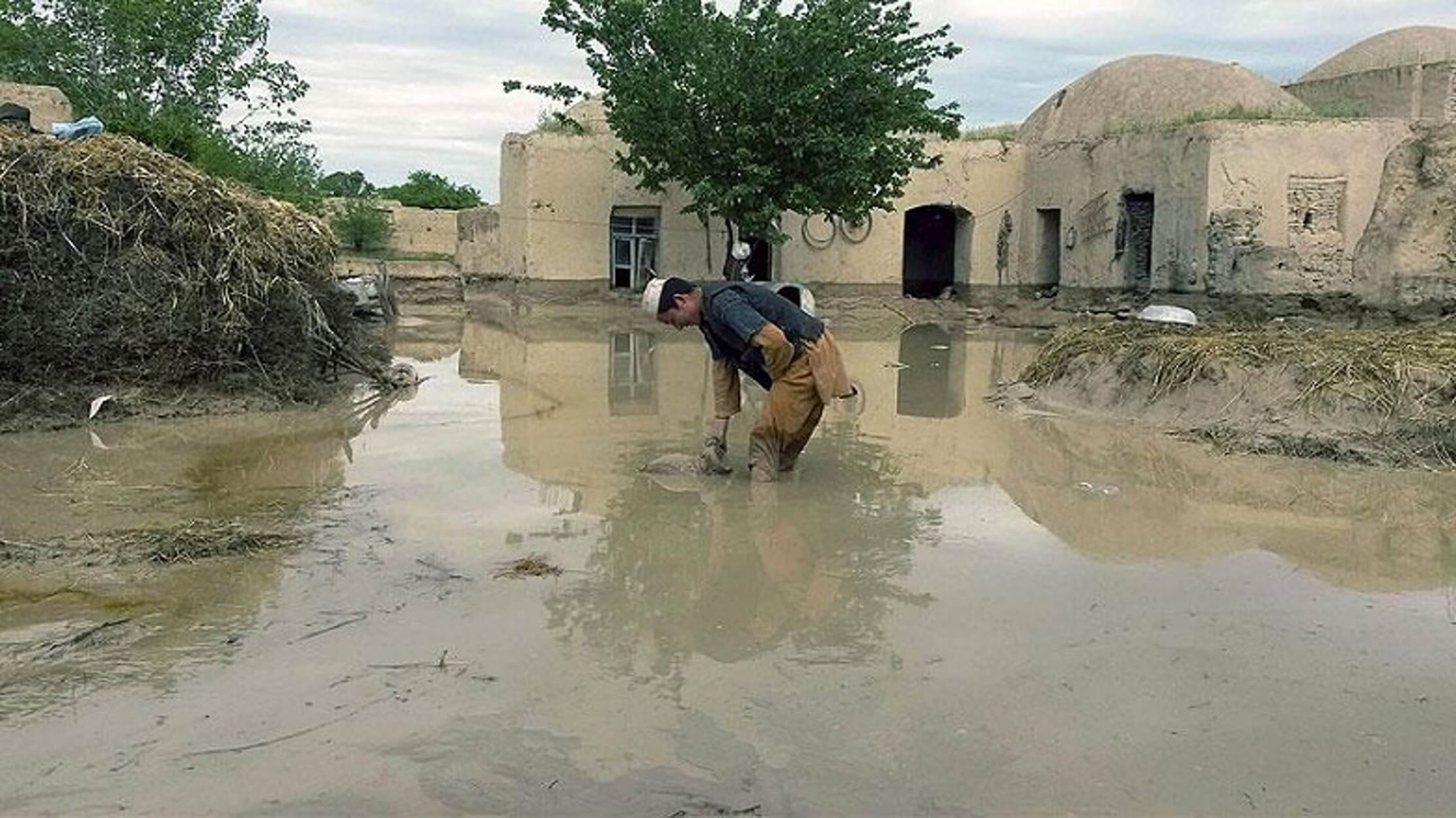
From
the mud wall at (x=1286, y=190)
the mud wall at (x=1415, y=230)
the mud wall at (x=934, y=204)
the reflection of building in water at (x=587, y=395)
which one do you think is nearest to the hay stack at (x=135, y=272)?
the reflection of building in water at (x=587, y=395)

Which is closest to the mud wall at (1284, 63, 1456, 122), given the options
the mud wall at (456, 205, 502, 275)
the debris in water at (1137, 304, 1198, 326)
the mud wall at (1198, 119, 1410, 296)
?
the mud wall at (1198, 119, 1410, 296)

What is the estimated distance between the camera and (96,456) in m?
6.80

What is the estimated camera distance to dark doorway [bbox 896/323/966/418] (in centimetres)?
1009

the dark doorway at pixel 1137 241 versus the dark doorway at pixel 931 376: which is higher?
the dark doorway at pixel 1137 241

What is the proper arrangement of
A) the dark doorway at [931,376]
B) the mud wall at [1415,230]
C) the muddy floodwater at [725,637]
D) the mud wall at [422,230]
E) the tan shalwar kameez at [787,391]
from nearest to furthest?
the muddy floodwater at [725,637]
the tan shalwar kameez at [787,391]
the dark doorway at [931,376]
the mud wall at [1415,230]
the mud wall at [422,230]

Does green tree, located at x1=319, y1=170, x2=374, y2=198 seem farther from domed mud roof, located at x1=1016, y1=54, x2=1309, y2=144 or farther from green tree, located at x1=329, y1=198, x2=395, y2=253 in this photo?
domed mud roof, located at x1=1016, y1=54, x2=1309, y2=144

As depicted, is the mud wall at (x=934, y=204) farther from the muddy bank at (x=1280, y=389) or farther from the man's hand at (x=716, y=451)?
the man's hand at (x=716, y=451)

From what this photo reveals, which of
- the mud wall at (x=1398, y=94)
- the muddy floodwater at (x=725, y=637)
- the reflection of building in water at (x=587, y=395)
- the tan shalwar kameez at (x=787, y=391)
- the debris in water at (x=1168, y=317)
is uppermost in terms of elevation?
the mud wall at (x=1398, y=94)

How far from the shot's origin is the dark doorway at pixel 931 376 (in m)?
10.1

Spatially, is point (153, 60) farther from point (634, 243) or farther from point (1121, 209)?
point (1121, 209)

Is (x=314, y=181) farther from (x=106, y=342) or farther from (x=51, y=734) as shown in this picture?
(x=51, y=734)

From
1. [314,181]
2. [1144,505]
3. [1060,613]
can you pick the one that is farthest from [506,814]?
[314,181]

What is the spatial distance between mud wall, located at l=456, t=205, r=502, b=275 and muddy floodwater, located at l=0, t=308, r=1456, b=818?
17.8m

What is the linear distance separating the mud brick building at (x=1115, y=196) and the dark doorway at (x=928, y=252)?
126mm
